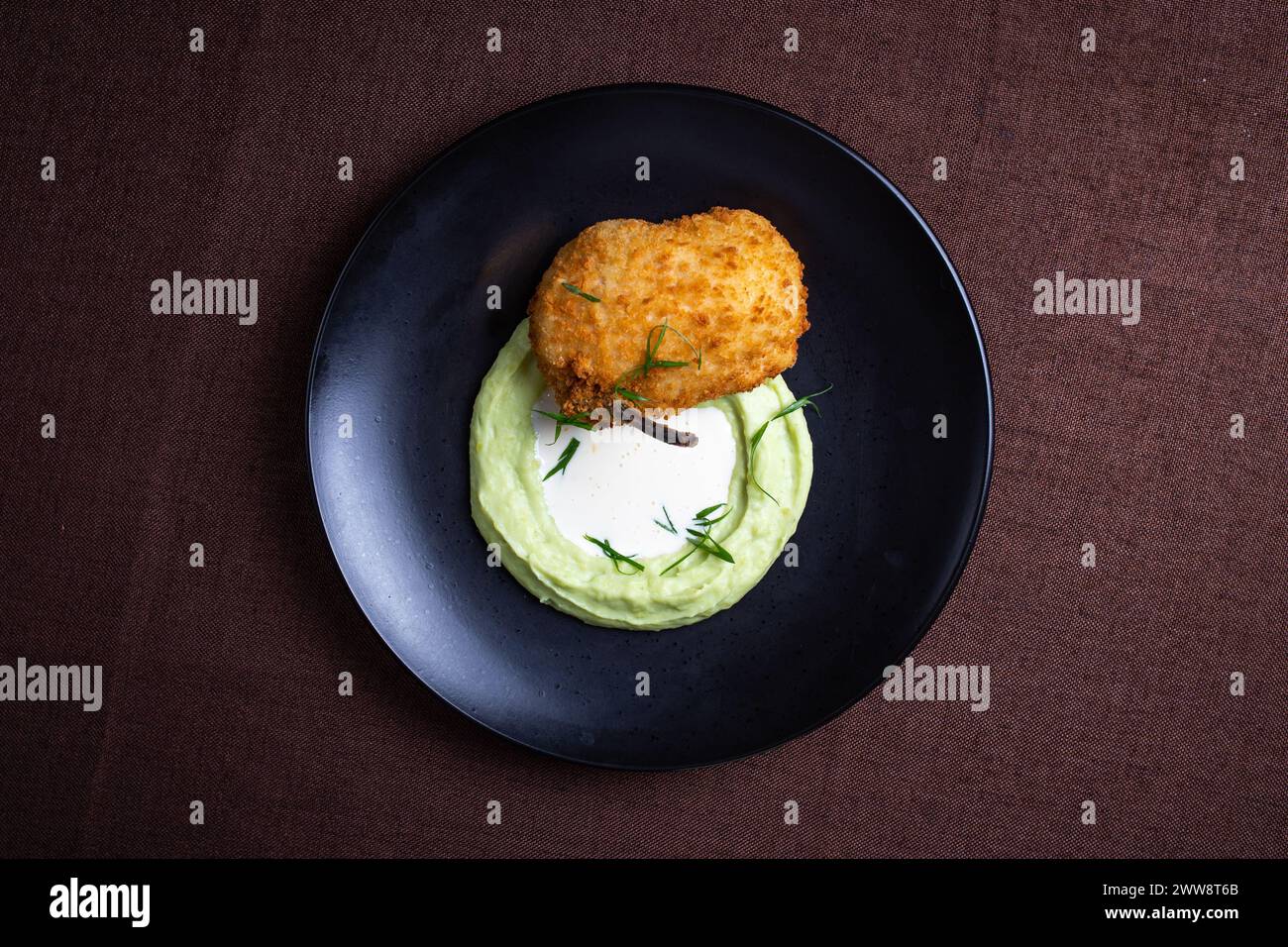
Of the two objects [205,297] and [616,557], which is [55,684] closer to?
[205,297]

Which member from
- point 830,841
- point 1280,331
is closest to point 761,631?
point 830,841

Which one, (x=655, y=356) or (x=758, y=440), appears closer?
(x=655, y=356)

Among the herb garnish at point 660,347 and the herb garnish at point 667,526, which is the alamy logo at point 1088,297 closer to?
the herb garnish at point 660,347

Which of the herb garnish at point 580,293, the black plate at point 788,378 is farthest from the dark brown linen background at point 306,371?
the herb garnish at point 580,293

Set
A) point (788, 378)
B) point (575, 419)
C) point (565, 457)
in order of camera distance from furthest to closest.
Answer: point (788, 378), point (565, 457), point (575, 419)
